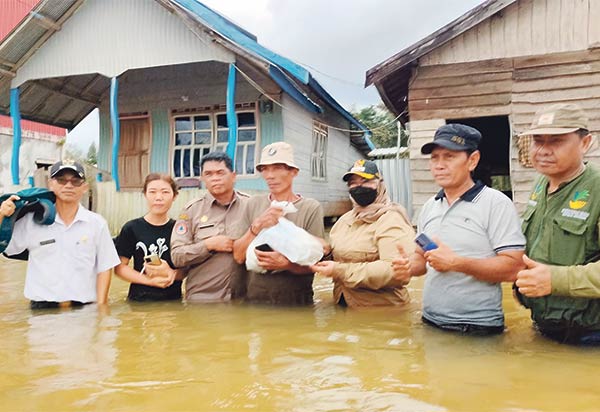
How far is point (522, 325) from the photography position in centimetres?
388

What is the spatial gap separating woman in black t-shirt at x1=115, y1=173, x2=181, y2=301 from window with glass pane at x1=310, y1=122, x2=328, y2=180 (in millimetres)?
9636

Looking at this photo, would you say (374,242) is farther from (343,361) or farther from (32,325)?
(32,325)

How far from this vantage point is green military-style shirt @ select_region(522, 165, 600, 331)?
2.78 m

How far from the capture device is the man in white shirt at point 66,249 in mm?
4375

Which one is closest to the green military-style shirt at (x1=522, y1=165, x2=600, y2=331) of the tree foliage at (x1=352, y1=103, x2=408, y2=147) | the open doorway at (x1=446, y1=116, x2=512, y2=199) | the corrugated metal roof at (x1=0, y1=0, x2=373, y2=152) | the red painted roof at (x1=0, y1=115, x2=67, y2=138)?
the corrugated metal roof at (x1=0, y1=0, x2=373, y2=152)

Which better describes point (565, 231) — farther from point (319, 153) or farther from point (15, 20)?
point (15, 20)

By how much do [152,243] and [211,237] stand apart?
635mm

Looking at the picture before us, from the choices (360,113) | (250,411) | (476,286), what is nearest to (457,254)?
(476,286)

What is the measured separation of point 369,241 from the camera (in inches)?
162

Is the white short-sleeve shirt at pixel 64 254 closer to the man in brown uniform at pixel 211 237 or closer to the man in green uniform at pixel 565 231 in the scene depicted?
the man in brown uniform at pixel 211 237

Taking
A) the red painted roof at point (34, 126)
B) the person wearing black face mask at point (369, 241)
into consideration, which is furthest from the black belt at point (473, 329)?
the red painted roof at point (34, 126)

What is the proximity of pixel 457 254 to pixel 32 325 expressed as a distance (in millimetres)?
3389

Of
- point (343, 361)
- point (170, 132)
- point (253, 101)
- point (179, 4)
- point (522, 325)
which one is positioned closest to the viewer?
point (343, 361)

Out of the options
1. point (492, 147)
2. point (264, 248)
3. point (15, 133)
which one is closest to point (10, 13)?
point (15, 133)
